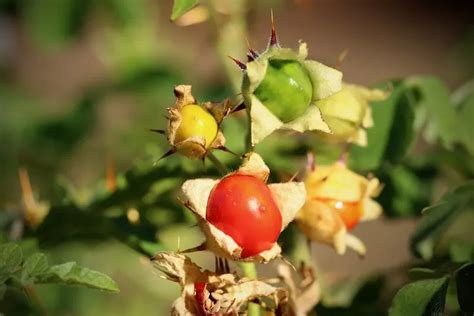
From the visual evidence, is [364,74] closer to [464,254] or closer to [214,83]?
[214,83]

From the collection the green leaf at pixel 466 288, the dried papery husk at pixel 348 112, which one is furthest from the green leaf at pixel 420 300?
the dried papery husk at pixel 348 112

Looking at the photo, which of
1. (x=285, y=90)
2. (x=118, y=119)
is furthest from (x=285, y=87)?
(x=118, y=119)

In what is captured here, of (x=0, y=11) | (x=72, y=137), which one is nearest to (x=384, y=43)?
(x=0, y=11)

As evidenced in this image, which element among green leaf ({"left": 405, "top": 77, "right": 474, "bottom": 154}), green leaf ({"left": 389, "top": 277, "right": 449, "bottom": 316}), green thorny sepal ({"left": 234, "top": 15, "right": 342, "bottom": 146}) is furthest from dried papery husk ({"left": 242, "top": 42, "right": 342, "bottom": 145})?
green leaf ({"left": 405, "top": 77, "right": 474, "bottom": 154})

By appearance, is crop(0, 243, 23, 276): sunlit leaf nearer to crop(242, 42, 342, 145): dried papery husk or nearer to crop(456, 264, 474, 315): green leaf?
crop(242, 42, 342, 145): dried papery husk

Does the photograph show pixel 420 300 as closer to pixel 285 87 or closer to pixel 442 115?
pixel 285 87

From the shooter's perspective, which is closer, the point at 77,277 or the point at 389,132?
the point at 77,277
